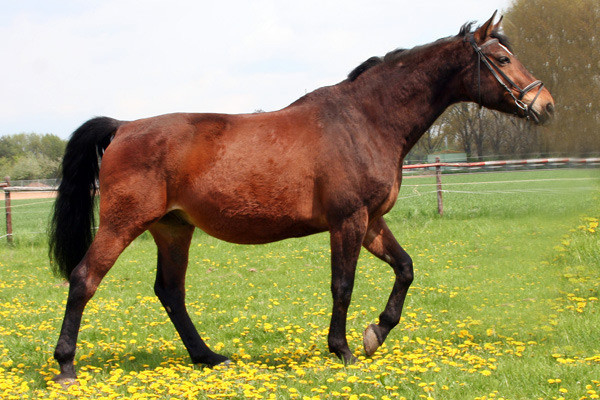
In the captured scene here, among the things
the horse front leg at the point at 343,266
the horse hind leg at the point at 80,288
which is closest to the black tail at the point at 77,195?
the horse hind leg at the point at 80,288

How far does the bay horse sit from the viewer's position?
15.7ft

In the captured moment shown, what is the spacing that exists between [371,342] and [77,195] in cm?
310

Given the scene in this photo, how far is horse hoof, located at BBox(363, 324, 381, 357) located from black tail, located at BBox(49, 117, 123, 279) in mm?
2751

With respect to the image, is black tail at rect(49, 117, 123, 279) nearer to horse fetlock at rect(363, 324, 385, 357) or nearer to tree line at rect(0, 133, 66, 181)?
horse fetlock at rect(363, 324, 385, 357)

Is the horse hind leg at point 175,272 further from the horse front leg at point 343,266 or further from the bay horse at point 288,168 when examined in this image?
the horse front leg at point 343,266

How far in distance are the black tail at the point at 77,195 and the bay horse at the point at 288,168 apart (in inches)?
0.4

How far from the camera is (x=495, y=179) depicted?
19.2 meters

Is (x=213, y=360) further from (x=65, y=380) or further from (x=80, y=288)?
(x=80, y=288)

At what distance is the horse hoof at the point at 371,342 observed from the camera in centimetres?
506

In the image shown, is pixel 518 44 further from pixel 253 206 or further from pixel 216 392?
pixel 216 392

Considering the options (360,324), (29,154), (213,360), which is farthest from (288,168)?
(29,154)

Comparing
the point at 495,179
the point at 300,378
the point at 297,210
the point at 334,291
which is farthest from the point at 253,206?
the point at 495,179

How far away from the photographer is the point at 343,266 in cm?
488

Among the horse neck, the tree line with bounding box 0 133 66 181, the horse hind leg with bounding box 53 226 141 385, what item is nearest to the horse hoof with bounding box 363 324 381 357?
the horse neck
